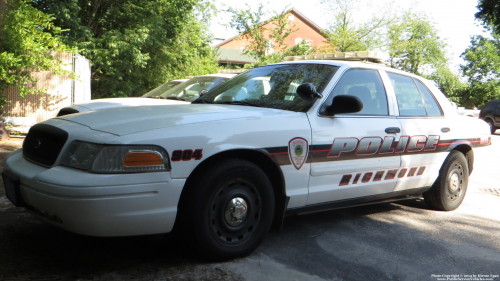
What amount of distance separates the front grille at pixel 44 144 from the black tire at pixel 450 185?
4.02 metres

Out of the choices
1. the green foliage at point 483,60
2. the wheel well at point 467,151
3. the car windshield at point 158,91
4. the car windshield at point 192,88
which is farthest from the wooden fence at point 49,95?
the green foliage at point 483,60

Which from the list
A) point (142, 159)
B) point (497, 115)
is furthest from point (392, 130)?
point (497, 115)

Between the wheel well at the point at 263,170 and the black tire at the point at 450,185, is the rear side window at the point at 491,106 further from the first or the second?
the wheel well at the point at 263,170

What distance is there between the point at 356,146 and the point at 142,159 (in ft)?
6.57

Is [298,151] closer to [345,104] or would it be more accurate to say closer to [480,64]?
[345,104]

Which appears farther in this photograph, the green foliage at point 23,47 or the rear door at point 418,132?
the green foliage at point 23,47

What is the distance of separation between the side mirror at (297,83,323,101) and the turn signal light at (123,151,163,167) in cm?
147

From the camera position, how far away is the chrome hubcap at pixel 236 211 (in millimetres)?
3172

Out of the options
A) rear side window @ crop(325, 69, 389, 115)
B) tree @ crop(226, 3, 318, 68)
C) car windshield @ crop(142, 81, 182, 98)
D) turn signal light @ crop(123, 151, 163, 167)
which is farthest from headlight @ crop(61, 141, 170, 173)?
tree @ crop(226, 3, 318, 68)

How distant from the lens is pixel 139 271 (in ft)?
9.84

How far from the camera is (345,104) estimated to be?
3.72m

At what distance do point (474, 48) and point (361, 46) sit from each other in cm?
2987

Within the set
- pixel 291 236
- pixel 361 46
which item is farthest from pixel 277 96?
pixel 361 46

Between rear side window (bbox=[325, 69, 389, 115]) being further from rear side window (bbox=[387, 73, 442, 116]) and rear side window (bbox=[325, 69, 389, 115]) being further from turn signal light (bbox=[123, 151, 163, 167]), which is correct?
turn signal light (bbox=[123, 151, 163, 167])
